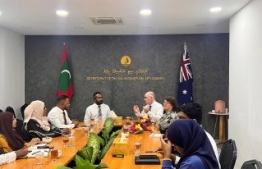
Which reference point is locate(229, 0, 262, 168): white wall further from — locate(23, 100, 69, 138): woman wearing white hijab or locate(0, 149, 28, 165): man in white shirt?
locate(0, 149, 28, 165): man in white shirt

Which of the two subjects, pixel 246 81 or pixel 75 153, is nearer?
pixel 75 153

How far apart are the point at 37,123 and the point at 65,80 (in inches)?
102

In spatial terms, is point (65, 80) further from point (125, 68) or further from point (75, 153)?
point (75, 153)

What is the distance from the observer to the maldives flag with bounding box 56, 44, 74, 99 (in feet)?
23.1

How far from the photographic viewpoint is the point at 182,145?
190 centimetres

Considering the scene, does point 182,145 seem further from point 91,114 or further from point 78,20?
point 91,114

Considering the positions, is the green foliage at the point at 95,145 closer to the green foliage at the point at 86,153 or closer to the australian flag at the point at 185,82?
the green foliage at the point at 86,153

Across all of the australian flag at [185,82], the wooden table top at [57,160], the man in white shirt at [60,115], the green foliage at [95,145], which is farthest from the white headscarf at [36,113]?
the australian flag at [185,82]

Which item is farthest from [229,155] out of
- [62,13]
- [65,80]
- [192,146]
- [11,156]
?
[65,80]

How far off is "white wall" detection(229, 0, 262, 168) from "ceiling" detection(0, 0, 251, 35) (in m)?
0.30

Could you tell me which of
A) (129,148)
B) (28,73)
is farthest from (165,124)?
(28,73)

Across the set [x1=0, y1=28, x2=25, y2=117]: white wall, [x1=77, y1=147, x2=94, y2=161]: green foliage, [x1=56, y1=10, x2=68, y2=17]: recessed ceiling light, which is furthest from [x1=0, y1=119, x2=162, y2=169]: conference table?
[x1=0, y1=28, x2=25, y2=117]: white wall

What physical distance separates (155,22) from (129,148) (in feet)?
9.83

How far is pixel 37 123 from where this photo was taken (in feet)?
14.9
